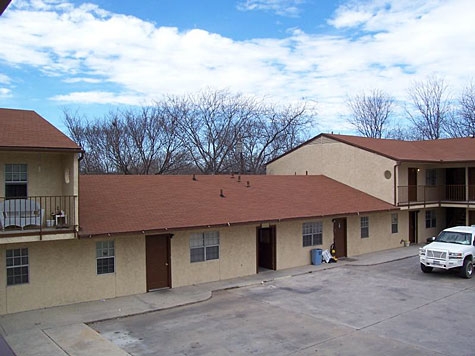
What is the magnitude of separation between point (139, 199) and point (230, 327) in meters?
7.77

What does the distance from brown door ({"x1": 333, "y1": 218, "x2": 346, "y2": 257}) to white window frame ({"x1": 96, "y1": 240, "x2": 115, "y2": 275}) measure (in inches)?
455

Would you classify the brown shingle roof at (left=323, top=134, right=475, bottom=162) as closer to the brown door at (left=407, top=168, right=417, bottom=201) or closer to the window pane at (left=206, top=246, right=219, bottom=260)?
the brown door at (left=407, top=168, right=417, bottom=201)

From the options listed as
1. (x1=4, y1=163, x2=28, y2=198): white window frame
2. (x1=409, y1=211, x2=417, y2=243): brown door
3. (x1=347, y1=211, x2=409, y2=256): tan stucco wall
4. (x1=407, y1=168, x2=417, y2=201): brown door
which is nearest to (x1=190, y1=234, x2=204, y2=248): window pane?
(x1=4, y1=163, x2=28, y2=198): white window frame

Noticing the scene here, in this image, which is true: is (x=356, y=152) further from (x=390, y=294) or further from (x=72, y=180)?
(x=72, y=180)

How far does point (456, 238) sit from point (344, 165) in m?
9.38

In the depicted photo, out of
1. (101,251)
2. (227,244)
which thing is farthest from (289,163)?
(101,251)

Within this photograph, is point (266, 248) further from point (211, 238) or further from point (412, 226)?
point (412, 226)

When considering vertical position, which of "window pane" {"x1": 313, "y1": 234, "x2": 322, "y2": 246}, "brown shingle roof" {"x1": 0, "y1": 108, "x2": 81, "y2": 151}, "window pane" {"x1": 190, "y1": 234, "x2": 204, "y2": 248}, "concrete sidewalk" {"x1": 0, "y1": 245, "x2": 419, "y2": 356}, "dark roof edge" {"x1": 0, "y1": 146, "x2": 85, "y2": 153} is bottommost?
"concrete sidewalk" {"x1": 0, "y1": 245, "x2": 419, "y2": 356}

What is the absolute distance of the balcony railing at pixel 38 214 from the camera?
43.3 ft

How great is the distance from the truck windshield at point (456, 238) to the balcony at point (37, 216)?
1527 centimetres

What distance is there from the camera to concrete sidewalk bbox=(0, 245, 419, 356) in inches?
422

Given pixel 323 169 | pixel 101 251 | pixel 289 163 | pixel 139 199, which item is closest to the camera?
pixel 101 251

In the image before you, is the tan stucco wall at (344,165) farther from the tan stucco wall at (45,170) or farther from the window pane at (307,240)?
the tan stucco wall at (45,170)

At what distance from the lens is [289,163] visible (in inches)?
1215
